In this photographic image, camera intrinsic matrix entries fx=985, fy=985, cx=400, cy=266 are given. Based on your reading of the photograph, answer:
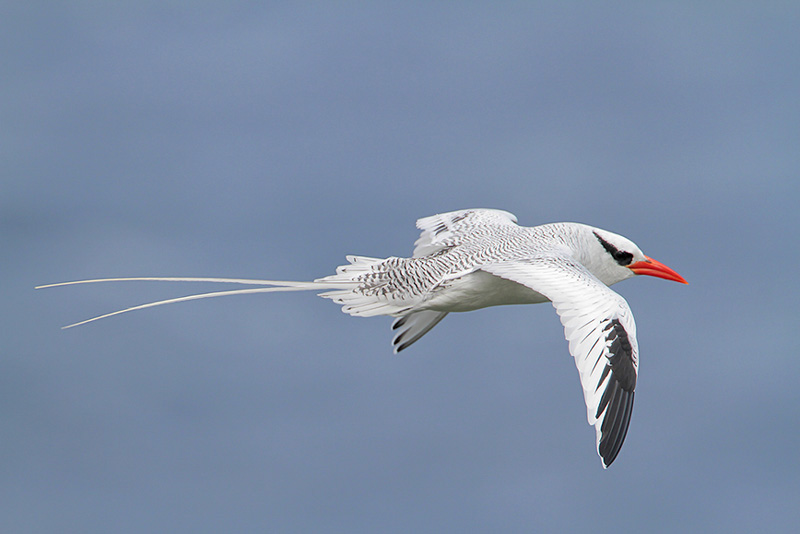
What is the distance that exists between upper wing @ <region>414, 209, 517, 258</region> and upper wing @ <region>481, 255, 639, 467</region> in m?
2.58

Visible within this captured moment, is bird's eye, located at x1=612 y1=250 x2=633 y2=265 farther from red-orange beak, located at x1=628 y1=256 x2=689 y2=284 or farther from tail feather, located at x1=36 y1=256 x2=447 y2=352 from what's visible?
tail feather, located at x1=36 y1=256 x2=447 y2=352

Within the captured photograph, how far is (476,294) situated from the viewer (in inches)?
427

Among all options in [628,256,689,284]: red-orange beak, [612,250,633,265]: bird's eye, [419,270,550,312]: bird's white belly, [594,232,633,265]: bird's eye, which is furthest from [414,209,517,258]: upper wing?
[628,256,689,284]: red-orange beak

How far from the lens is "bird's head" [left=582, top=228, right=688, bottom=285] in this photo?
478 inches

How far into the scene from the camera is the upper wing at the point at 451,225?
12.5 meters

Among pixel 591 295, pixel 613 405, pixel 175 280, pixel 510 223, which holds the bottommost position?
pixel 613 405

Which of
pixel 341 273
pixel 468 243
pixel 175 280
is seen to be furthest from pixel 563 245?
pixel 175 280

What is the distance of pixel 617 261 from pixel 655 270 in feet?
1.99

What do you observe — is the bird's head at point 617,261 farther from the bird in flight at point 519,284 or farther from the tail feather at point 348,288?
the tail feather at point 348,288

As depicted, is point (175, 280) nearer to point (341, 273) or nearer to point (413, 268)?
point (341, 273)

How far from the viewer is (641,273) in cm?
1260

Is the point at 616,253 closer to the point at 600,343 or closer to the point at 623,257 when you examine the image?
the point at 623,257

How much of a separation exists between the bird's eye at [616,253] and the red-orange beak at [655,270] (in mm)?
242

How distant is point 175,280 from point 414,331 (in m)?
3.24
